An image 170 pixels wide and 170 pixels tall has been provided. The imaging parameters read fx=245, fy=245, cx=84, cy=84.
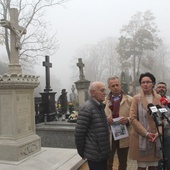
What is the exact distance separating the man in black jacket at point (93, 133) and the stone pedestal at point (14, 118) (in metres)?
1.97

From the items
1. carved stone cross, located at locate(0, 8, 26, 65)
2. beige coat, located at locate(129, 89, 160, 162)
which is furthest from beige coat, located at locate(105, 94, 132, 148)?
carved stone cross, located at locate(0, 8, 26, 65)

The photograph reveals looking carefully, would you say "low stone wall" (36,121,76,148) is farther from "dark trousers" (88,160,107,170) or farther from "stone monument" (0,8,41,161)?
"dark trousers" (88,160,107,170)

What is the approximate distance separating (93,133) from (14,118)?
2144 mm

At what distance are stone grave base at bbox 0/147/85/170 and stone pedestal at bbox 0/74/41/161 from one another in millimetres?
162

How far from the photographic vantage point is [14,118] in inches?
184

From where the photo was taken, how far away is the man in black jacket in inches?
120

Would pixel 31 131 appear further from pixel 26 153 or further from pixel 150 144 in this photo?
pixel 150 144

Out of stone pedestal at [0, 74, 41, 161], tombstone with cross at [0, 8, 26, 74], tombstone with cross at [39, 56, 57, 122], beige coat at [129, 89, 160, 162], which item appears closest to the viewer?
beige coat at [129, 89, 160, 162]

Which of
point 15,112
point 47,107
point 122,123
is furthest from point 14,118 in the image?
point 47,107

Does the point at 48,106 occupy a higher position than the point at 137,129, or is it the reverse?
the point at 137,129

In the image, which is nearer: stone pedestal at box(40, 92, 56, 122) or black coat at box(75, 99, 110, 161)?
black coat at box(75, 99, 110, 161)

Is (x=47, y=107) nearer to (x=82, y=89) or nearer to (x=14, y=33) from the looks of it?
(x=82, y=89)

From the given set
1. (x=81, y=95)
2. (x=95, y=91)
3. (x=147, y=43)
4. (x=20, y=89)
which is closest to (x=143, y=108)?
(x=95, y=91)

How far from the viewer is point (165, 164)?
9.57ft
